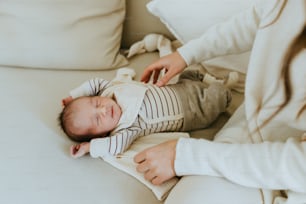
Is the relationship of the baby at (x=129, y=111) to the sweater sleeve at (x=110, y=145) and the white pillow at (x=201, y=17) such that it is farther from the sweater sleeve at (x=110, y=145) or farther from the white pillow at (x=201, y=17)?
the white pillow at (x=201, y=17)

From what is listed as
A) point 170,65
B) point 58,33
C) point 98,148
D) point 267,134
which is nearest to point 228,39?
point 170,65

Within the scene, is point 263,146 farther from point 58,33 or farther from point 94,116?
point 58,33

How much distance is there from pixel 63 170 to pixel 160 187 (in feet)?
0.69

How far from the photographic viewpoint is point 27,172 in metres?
0.95

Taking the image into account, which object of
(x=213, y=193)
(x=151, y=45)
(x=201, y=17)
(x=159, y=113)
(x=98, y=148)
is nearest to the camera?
(x=213, y=193)

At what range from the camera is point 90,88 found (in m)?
1.12

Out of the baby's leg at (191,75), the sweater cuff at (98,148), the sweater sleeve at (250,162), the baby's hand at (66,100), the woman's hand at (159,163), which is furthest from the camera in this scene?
the baby's leg at (191,75)

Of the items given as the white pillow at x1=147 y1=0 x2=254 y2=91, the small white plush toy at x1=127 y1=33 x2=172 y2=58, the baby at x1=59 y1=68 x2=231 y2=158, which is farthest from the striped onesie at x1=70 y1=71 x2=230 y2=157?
the small white plush toy at x1=127 y1=33 x2=172 y2=58

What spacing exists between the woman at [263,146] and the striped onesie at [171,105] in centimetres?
15

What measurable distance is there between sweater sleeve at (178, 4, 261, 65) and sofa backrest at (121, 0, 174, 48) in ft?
1.14

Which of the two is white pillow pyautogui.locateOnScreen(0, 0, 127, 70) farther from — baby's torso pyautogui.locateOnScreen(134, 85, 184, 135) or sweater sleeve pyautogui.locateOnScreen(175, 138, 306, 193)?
sweater sleeve pyautogui.locateOnScreen(175, 138, 306, 193)

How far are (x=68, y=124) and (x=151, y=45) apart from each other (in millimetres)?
438

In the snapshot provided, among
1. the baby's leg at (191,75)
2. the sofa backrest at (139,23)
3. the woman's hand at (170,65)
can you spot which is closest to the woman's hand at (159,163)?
the woman's hand at (170,65)

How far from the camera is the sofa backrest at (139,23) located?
136 cm
